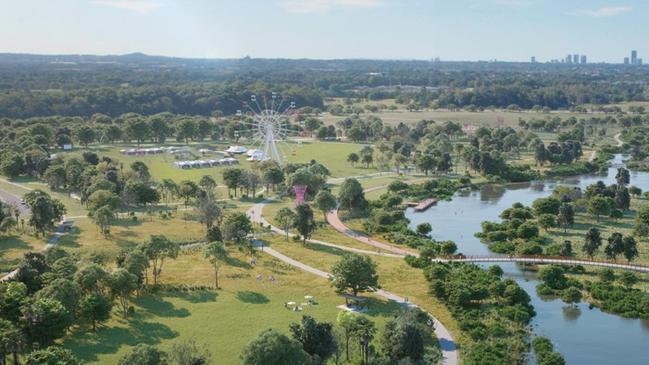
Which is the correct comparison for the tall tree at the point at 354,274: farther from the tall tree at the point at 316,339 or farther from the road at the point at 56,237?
the road at the point at 56,237

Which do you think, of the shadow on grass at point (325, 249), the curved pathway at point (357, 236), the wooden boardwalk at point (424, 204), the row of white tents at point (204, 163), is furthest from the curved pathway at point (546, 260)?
the row of white tents at point (204, 163)

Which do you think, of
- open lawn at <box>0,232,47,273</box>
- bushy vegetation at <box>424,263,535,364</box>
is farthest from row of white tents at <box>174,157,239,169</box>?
bushy vegetation at <box>424,263,535,364</box>

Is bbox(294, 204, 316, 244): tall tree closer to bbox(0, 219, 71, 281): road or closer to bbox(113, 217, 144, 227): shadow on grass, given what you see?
bbox(113, 217, 144, 227): shadow on grass

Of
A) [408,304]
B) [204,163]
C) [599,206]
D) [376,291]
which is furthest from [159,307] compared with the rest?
[204,163]

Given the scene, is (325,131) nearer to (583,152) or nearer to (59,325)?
(583,152)

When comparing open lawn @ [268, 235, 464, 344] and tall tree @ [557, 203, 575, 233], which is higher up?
tall tree @ [557, 203, 575, 233]

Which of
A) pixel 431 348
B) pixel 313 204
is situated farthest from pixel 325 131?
pixel 431 348

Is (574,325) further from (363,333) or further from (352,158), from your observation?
(352,158)
